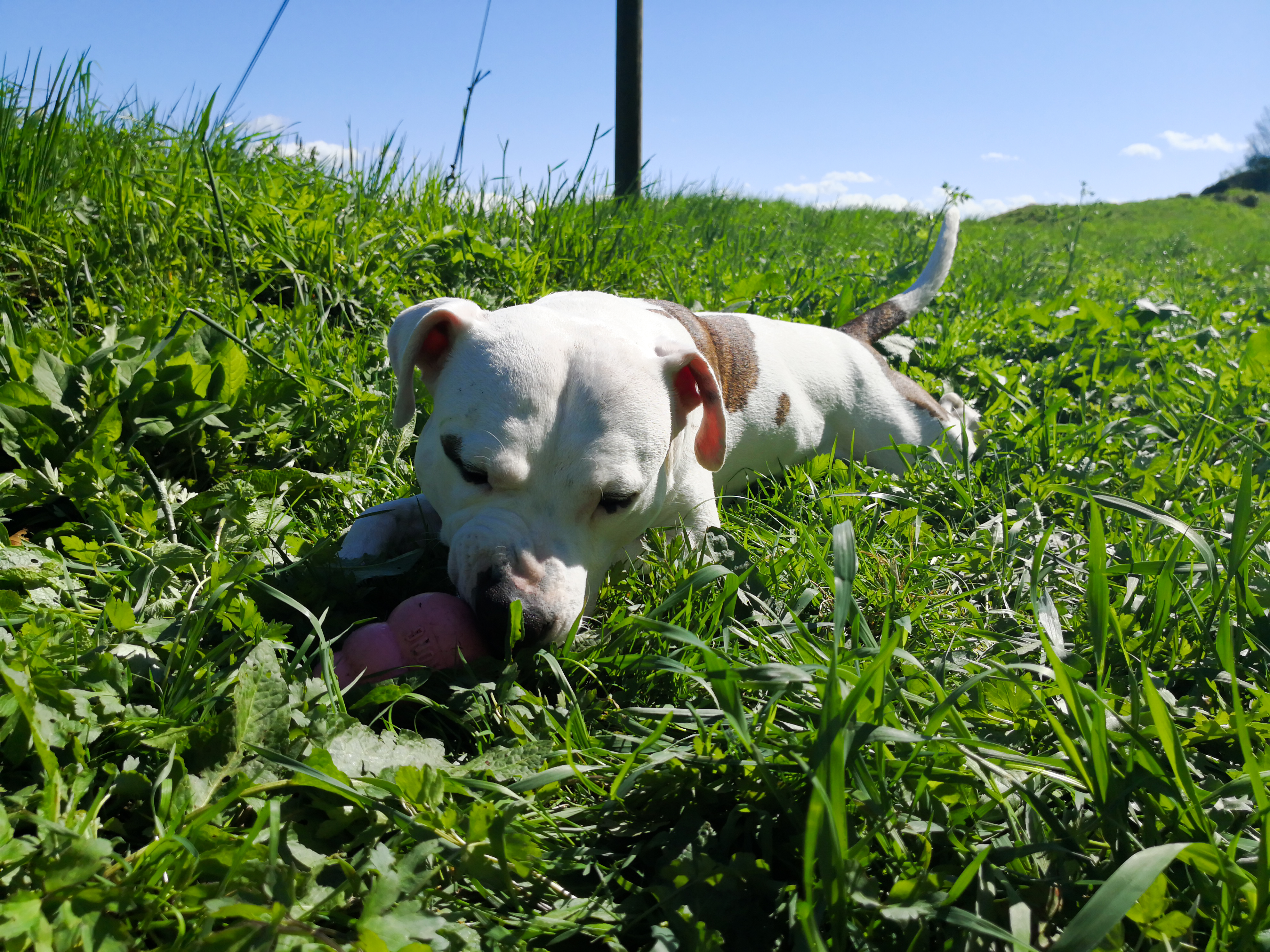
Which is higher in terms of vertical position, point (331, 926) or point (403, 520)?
point (403, 520)

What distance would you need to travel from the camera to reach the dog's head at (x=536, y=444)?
86.3 inches

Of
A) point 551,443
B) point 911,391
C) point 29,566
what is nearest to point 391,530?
point 551,443

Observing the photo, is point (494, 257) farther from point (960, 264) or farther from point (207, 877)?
point (960, 264)

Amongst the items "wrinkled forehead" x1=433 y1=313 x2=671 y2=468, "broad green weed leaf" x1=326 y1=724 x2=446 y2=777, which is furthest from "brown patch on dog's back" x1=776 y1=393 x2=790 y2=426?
"broad green weed leaf" x1=326 y1=724 x2=446 y2=777

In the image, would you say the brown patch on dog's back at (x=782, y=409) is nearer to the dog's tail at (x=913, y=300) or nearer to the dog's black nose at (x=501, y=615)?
the dog's tail at (x=913, y=300)

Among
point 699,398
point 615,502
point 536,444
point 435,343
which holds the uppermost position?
point 435,343

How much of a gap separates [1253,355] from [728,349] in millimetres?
3377

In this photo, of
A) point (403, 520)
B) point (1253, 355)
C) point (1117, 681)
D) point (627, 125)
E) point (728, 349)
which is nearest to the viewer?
point (1117, 681)

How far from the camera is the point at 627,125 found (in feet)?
24.7

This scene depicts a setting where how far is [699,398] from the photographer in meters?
2.82

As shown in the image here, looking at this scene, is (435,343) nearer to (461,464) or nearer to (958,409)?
(461,464)

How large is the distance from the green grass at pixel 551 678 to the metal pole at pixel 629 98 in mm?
4019


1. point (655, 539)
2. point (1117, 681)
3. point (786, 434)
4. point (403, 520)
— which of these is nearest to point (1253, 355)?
point (786, 434)

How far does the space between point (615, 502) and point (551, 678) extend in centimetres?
53
